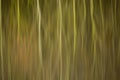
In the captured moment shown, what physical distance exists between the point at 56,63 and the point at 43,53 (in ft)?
0.30

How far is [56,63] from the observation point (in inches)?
45.4

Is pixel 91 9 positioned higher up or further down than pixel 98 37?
higher up

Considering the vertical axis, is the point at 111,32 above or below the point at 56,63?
above

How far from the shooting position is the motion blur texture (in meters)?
1.12

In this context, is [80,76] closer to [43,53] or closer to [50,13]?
[43,53]

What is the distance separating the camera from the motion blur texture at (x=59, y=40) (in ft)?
3.67

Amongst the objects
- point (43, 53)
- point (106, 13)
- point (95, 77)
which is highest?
point (106, 13)

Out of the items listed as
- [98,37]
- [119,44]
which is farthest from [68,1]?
[119,44]

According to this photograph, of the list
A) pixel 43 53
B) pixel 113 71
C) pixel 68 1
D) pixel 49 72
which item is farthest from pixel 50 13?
pixel 113 71

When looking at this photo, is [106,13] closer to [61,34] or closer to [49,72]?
[61,34]

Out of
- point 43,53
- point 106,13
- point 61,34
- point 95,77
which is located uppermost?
point 106,13

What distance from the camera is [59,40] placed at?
3.79 ft

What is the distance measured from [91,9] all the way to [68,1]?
0.44 ft

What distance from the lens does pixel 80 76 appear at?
1.13 m
